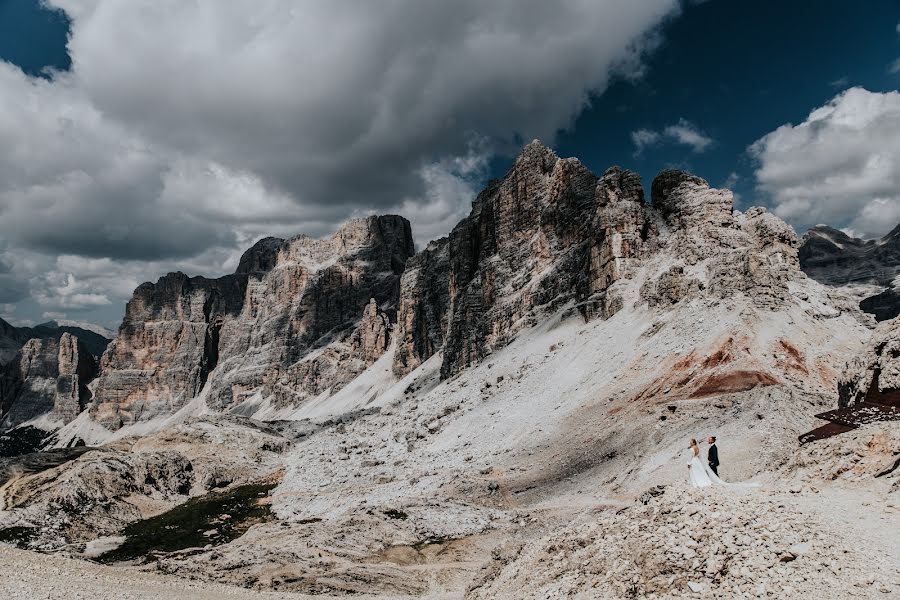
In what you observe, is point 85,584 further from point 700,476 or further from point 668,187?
point 668,187

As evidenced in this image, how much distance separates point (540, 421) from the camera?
162ft

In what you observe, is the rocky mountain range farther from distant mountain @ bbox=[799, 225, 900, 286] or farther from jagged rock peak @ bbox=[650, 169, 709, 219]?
distant mountain @ bbox=[799, 225, 900, 286]

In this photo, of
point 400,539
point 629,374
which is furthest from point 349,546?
point 629,374

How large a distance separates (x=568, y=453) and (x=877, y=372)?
71.1ft

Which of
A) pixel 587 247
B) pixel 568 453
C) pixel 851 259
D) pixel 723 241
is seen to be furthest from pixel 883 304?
pixel 568 453

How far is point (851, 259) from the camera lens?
18500 centimetres

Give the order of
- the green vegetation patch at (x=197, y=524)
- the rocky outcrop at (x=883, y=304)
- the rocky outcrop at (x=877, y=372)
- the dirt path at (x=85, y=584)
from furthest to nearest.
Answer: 1. the rocky outcrop at (x=883, y=304)
2. the green vegetation patch at (x=197, y=524)
3. the rocky outcrop at (x=877, y=372)
4. the dirt path at (x=85, y=584)

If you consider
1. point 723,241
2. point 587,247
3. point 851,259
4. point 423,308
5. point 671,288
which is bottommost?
point 671,288

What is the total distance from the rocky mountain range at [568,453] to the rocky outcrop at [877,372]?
0.13 metres

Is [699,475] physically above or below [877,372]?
below

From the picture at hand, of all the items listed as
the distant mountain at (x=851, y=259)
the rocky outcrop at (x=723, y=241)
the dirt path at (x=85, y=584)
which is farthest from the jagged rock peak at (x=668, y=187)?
the distant mountain at (x=851, y=259)

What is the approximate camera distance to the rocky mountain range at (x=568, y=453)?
1438cm

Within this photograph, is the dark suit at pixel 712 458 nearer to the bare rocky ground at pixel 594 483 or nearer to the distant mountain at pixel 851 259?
the bare rocky ground at pixel 594 483

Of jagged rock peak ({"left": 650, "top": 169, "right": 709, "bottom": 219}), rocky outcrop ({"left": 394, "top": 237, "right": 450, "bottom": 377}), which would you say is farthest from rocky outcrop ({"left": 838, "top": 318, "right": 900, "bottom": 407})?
rocky outcrop ({"left": 394, "top": 237, "right": 450, "bottom": 377})
